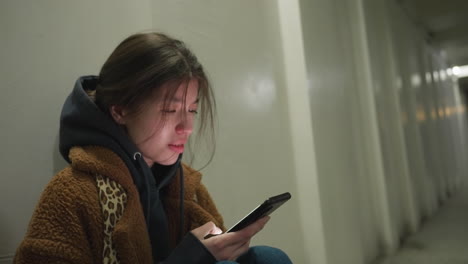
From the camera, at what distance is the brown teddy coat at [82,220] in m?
0.65

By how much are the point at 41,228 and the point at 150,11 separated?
78 centimetres

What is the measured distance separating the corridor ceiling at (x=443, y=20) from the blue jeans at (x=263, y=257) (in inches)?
131

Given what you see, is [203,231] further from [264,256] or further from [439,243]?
[439,243]

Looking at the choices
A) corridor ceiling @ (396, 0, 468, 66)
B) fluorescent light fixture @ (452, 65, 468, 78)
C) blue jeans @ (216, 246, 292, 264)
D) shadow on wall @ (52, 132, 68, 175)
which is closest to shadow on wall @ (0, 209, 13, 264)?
shadow on wall @ (52, 132, 68, 175)

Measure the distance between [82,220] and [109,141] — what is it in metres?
0.18

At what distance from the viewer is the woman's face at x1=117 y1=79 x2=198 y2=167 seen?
0.84 m

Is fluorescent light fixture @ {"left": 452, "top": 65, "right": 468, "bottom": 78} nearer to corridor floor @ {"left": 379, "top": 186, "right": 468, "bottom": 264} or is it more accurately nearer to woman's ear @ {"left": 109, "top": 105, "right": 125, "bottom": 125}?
corridor floor @ {"left": 379, "top": 186, "right": 468, "bottom": 264}

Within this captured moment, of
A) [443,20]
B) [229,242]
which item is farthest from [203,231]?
[443,20]

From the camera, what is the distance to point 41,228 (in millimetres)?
664

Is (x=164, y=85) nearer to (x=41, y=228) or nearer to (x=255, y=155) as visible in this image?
(x=41, y=228)

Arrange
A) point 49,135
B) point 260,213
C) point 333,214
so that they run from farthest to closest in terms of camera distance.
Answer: point 333,214, point 49,135, point 260,213

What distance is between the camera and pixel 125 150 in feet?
2.72

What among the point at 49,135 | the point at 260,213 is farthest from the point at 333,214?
the point at 49,135

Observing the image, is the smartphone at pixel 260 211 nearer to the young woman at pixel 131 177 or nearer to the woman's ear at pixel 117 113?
the young woman at pixel 131 177
